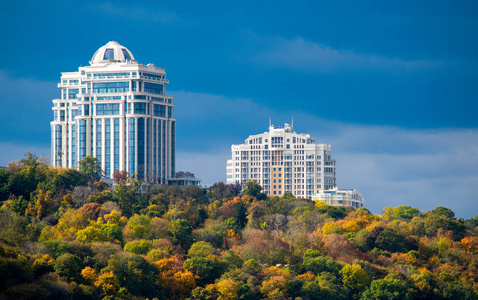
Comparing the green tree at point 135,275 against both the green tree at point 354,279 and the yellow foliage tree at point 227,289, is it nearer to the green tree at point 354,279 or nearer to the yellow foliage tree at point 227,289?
the yellow foliage tree at point 227,289

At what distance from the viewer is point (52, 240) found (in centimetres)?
17425

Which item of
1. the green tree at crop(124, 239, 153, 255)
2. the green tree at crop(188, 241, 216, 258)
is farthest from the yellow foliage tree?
the green tree at crop(124, 239, 153, 255)

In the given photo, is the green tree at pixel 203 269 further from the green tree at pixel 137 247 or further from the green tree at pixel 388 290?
the green tree at pixel 388 290

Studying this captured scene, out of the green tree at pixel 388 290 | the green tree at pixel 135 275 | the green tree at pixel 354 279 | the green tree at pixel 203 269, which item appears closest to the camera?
the green tree at pixel 135 275

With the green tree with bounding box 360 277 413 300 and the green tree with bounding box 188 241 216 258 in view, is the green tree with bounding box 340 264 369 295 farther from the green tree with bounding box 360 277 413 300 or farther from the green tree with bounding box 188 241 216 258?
the green tree with bounding box 188 241 216 258

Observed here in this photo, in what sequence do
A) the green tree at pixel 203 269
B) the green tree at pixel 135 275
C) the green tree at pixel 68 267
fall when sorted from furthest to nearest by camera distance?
the green tree at pixel 203 269
the green tree at pixel 135 275
the green tree at pixel 68 267

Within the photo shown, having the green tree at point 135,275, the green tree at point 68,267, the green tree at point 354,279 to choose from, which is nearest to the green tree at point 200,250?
the green tree at point 135,275

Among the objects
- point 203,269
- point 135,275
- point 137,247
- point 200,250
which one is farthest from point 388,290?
point 135,275

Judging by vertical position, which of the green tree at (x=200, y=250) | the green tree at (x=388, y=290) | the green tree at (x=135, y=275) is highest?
the green tree at (x=200, y=250)

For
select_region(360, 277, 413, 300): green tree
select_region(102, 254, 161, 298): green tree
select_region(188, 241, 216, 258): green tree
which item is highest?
select_region(188, 241, 216, 258): green tree

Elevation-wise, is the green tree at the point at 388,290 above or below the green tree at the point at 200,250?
below

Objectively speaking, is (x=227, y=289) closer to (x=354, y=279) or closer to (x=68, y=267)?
(x=68, y=267)

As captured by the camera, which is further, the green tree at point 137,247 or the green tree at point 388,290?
the green tree at point 137,247

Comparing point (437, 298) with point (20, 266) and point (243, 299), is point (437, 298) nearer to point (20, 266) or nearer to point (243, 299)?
point (243, 299)
